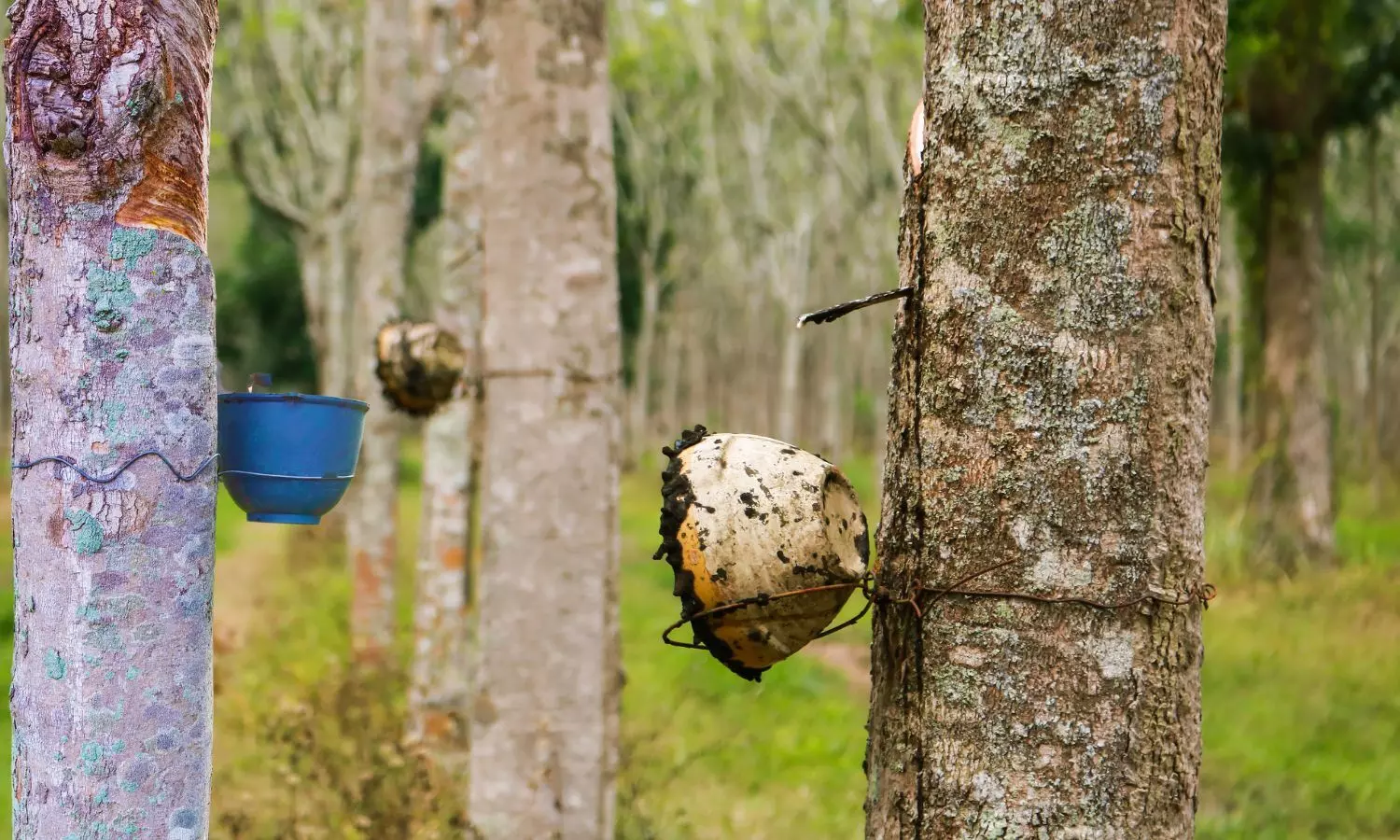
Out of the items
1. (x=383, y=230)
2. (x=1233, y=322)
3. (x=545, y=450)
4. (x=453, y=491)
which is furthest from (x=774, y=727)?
(x=1233, y=322)

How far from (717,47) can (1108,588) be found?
22635 millimetres

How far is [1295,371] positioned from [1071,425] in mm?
11810

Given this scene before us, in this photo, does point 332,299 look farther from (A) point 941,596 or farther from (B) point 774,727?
(A) point 941,596

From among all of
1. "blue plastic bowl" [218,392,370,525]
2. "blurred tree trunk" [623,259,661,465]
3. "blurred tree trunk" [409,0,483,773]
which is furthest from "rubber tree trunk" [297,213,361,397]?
"blue plastic bowl" [218,392,370,525]

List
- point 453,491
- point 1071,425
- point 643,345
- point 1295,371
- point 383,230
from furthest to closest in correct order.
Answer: point 643,345 → point 1295,371 → point 383,230 → point 453,491 → point 1071,425

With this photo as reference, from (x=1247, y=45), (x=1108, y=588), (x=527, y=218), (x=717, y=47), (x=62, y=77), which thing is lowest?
(x=1108, y=588)

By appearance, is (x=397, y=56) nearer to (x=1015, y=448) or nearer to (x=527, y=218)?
(x=527, y=218)

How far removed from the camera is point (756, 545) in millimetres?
1724

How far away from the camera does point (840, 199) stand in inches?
944

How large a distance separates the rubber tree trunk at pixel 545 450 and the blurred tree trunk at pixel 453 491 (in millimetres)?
2543

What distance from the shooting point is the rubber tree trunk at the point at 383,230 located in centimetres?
784

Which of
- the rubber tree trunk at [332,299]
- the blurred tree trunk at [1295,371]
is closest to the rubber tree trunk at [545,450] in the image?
the rubber tree trunk at [332,299]

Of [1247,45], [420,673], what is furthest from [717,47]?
[420,673]

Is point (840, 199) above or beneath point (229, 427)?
above
